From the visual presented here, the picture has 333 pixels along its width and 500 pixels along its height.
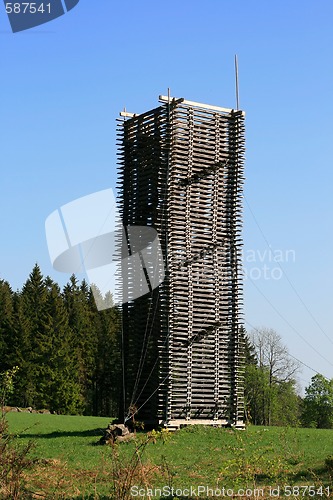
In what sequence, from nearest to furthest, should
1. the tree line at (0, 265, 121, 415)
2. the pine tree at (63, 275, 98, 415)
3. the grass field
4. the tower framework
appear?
the grass field < the tower framework < the tree line at (0, 265, 121, 415) < the pine tree at (63, 275, 98, 415)

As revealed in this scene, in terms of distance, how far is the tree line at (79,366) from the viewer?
47.6 m

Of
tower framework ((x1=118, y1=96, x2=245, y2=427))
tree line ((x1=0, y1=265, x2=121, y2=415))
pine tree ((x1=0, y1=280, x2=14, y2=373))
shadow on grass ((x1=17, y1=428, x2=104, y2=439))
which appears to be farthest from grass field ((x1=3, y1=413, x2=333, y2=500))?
pine tree ((x1=0, y1=280, x2=14, y2=373))

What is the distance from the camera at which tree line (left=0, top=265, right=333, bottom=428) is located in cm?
4759

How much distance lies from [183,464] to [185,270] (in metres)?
7.27

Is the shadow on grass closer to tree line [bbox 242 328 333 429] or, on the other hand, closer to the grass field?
the grass field

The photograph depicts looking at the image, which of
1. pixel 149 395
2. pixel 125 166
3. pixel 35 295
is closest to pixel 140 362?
pixel 149 395

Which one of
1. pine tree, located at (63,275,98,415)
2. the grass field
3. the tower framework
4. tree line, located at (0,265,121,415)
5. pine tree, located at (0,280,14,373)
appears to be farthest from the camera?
pine tree, located at (63,275,98,415)

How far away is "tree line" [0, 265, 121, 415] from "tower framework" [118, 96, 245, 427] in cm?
2064

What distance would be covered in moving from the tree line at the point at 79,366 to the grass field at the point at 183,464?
23.0 metres

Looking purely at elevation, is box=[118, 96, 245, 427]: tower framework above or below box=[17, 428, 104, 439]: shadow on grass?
above

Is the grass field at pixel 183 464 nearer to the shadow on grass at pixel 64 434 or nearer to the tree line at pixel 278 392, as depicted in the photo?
the shadow on grass at pixel 64 434

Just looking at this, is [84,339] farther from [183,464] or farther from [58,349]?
[183,464]

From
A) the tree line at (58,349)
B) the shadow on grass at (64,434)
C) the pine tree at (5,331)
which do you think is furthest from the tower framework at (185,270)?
the pine tree at (5,331)

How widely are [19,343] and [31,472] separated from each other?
36.5 m
